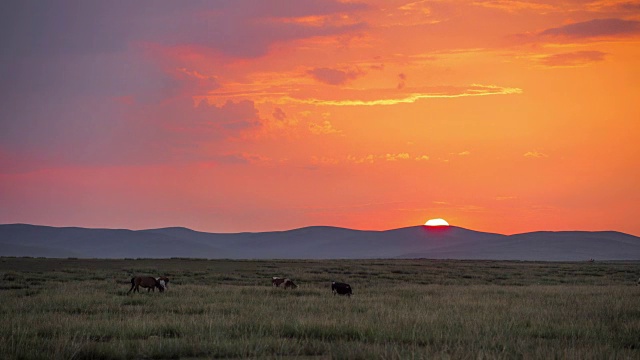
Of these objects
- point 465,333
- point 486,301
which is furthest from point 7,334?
point 486,301

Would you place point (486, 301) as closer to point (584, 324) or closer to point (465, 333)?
point (584, 324)

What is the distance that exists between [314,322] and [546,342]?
16.5 ft

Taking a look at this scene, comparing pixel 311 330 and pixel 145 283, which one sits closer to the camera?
pixel 311 330

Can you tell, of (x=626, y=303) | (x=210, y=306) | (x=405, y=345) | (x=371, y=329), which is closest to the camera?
(x=405, y=345)

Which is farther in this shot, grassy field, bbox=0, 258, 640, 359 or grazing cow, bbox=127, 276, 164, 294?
grazing cow, bbox=127, 276, 164, 294

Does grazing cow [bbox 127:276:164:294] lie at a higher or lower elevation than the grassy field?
higher

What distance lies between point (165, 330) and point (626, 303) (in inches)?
628

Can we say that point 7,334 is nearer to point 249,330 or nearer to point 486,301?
point 249,330

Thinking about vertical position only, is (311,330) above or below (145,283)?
below

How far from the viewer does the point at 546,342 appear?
12484 millimetres

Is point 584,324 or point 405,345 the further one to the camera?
point 584,324

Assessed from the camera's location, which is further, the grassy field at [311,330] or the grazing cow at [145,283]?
the grazing cow at [145,283]

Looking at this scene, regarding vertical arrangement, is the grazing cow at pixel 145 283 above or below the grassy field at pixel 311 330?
above

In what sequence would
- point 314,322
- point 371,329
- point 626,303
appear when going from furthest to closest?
point 626,303
point 314,322
point 371,329
